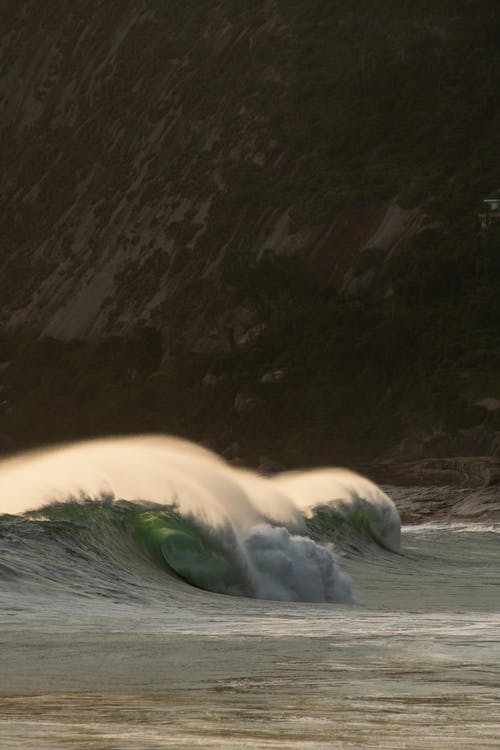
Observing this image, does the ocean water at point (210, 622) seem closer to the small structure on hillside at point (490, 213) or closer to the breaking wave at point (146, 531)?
the breaking wave at point (146, 531)

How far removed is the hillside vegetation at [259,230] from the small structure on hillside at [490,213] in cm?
56

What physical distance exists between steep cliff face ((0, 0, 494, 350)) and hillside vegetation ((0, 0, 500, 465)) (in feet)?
0.41

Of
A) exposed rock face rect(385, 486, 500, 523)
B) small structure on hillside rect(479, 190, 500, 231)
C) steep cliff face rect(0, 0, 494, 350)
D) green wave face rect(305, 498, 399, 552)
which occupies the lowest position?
green wave face rect(305, 498, 399, 552)

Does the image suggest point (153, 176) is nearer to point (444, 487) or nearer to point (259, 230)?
point (259, 230)

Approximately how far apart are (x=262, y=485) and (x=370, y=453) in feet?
112

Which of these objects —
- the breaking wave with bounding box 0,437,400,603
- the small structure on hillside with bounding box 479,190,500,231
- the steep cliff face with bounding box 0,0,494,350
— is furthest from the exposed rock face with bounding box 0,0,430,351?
the breaking wave with bounding box 0,437,400,603

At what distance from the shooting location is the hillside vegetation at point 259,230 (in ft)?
221

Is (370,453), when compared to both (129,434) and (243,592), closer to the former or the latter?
(129,434)

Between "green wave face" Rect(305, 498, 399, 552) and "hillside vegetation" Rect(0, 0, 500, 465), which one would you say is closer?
"green wave face" Rect(305, 498, 399, 552)

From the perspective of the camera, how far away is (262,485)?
87.1ft

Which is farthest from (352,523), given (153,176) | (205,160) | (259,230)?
(153,176)

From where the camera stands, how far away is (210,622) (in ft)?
40.8

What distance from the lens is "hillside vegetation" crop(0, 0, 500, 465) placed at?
67.4 meters

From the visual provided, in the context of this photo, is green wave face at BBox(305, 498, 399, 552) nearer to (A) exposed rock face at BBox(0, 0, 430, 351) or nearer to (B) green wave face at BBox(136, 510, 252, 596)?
(B) green wave face at BBox(136, 510, 252, 596)
